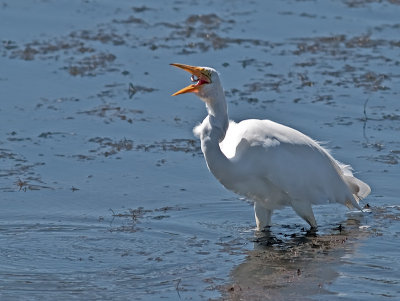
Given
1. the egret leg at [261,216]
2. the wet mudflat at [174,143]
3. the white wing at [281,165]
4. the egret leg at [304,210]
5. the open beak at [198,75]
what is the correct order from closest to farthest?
1. the wet mudflat at [174,143]
2. the open beak at [198,75]
3. the white wing at [281,165]
4. the egret leg at [304,210]
5. the egret leg at [261,216]

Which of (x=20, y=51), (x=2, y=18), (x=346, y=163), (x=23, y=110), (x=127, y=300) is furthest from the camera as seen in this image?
(x=2, y=18)

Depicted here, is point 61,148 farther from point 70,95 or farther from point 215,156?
point 215,156

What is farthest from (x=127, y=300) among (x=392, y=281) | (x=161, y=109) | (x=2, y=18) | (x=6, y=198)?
(x=2, y=18)

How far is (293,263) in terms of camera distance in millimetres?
8094

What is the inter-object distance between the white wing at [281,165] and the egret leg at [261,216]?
14 cm

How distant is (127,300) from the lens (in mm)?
7234

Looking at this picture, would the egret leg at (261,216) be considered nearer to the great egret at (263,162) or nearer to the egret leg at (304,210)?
the great egret at (263,162)

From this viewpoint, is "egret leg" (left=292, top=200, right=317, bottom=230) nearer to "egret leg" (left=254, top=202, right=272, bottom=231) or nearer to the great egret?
the great egret

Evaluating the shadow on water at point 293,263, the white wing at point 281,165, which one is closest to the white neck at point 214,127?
the white wing at point 281,165

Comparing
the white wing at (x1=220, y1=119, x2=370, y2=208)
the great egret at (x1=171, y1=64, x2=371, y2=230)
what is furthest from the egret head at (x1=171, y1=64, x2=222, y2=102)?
the white wing at (x1=220, y1=119, x2=370, y2=208)

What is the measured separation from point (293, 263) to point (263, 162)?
0.86m

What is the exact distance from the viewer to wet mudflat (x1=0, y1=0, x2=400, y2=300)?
7.79 m

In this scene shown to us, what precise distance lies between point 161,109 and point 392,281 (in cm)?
458

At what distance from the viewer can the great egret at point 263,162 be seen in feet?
26.9
